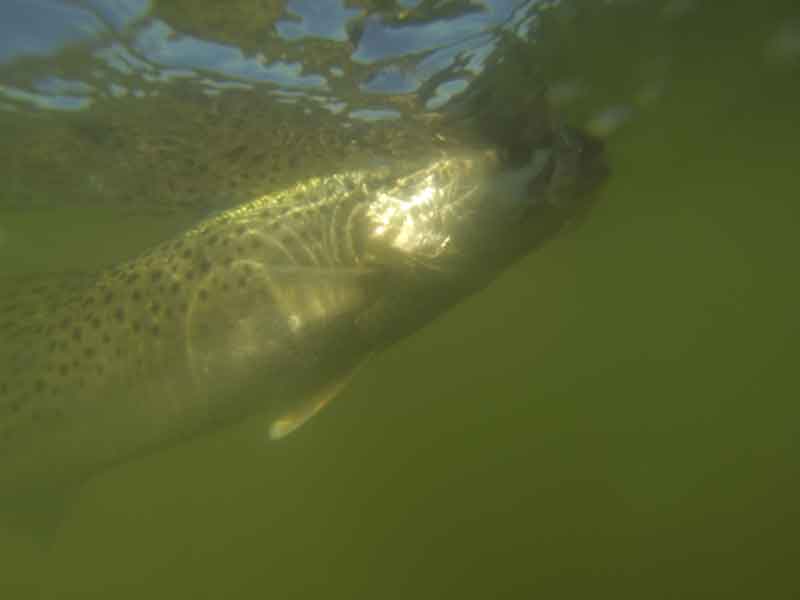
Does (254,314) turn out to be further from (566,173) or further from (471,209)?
(566,173)

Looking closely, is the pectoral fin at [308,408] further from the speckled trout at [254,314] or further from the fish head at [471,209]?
the fish head at [471,209]

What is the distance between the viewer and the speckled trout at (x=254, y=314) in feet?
16.3

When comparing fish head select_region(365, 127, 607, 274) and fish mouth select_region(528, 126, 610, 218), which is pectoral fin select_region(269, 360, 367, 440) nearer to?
fish head select_region(365, 127, 607, 274)

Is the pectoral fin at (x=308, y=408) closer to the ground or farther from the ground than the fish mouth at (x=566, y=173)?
closer to the ground

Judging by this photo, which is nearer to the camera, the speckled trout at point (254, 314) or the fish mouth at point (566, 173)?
the speckled trout at point (254, 314)

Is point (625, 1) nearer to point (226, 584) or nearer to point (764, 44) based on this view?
point (764, 44)

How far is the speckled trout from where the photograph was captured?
4.98m

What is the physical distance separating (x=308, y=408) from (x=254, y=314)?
948mm

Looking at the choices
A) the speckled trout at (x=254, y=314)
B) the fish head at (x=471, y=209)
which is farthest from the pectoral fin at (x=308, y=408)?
the fish head at (x=471, y=209)

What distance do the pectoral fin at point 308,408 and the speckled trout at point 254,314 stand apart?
2 centimetres

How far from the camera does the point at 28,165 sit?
850 cm

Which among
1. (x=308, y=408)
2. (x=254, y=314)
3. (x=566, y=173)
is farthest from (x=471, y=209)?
(x=308, y=408)

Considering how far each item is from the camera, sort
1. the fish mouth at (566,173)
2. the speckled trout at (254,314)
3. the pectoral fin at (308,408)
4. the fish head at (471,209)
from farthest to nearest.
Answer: the fish mouth at (566,173) < the fish head at (471,209) < the speckled trout at (254,314) < the pectoral fin at (308,408)

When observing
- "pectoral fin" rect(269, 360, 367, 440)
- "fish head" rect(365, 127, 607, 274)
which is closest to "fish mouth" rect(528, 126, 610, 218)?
"fish head" rect(365, 127, 607, 274)
